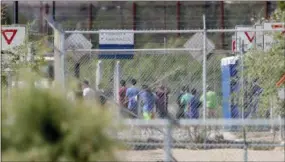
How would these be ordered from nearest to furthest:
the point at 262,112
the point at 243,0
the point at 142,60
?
the point at 262,112 < the point at 142,60 < the point at 243,0

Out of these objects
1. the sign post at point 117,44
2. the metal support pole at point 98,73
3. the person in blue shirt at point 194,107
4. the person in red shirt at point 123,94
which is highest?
the sign post at point 117,44

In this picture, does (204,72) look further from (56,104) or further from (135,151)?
(56,104)

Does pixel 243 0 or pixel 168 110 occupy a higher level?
pixel 243 0

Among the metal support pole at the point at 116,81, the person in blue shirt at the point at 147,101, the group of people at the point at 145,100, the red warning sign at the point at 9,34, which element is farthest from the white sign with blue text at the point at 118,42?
the red warning sign at the point at 9,34

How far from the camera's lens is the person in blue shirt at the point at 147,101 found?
1652cm

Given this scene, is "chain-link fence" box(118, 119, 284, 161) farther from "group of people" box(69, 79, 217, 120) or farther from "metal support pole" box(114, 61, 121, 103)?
"metal support pole" box(114, 61, 121, 103)

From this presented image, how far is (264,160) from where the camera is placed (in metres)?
13.5

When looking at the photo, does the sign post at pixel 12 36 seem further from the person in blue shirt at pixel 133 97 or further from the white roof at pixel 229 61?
the white roof at pixel 229 61

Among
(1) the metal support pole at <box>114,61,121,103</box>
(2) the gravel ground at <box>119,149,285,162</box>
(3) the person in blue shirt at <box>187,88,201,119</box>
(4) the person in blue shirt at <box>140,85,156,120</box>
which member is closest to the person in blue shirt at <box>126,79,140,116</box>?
(4) the person in blue shirt at <box>140,85,156,120</box>

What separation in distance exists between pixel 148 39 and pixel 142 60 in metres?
15.0

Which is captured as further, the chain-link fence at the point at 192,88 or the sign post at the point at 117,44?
the sign post at the point at 117,44

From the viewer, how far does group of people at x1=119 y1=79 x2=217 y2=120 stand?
16578 mm

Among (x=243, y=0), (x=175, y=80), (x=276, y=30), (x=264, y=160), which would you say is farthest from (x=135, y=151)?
(x=243, y=0)

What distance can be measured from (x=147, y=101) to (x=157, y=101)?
200mm
